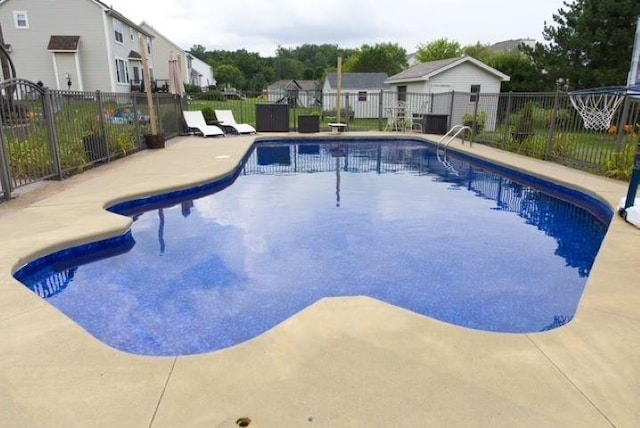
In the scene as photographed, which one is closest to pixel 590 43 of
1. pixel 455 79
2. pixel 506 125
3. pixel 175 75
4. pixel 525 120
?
pixel 455 79

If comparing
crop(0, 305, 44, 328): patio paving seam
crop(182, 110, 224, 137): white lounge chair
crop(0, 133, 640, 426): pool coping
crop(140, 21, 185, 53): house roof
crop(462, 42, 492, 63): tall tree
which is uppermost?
crop(140, 21, 185, 53): house roof

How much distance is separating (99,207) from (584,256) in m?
5.78

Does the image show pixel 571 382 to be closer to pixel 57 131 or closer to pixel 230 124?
pixel 57 131

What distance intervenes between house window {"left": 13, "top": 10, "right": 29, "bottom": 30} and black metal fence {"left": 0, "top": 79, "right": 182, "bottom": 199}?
19.4 metres

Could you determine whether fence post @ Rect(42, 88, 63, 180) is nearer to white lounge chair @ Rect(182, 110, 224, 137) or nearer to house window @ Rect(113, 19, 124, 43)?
white lounge chair @ Rect(182, 110, 224, 137)

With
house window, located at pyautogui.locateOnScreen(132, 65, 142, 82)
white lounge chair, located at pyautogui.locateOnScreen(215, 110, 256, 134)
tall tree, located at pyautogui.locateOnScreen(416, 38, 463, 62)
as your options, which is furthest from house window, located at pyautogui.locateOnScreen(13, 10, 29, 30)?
tall tree, located at pyautogui.locateOnScreen(416, 38, 463, 62)

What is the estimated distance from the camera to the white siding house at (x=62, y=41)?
2356cm

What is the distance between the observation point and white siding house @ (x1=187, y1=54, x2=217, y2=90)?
48531mm

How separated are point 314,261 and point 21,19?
27.8 metres

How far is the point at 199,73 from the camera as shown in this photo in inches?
2084

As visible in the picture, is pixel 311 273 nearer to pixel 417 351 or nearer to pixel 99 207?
pixel 417 351

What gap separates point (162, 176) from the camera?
7320 millimetres

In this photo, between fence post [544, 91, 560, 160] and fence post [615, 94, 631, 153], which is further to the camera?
fence post [544, 91, 560, 160]

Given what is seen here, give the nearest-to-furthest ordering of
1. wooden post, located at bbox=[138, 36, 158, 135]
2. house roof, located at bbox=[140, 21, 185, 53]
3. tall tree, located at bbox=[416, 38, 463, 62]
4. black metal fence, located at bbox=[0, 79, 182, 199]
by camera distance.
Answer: black metal fence, located at bbox=[0, 79, 182, 199] → wooden post, located at bbox=[138, 36, 158, 135] → house roof, located at bbox=[140, 21, 185, 53] → tall tree, located at bbox=[416, 38, 463, 62]
